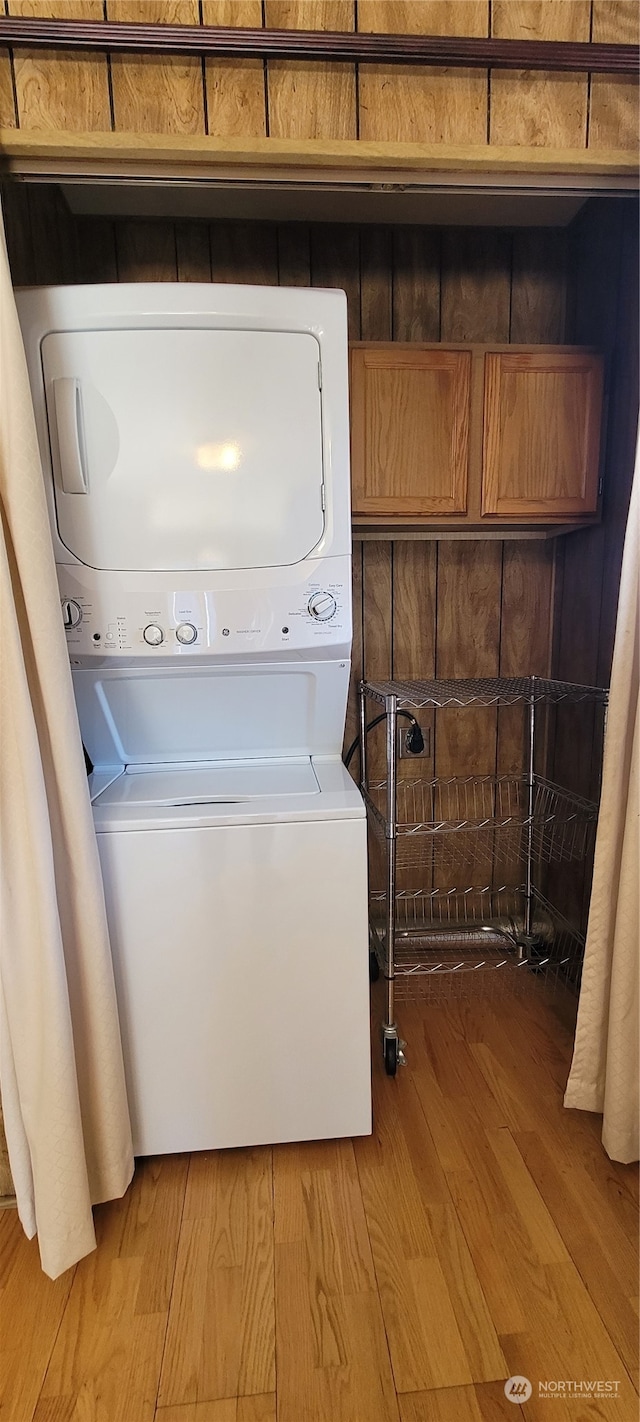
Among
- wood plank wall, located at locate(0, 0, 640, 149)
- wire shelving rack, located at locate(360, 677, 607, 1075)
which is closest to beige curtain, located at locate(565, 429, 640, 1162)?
wire shelving rack, located at locate(360, 677, 607, 1075)

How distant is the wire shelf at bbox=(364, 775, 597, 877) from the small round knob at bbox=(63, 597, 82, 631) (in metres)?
1.10

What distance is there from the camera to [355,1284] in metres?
1.17

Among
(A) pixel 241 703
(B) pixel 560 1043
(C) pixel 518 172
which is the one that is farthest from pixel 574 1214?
(C) pixel 518 172

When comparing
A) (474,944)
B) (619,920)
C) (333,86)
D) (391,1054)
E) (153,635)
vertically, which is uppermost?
(333,86)

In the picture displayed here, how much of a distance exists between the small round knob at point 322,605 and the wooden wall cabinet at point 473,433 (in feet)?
1.39

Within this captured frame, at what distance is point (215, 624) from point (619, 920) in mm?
1012

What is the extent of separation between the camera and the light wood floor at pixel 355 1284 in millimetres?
1018

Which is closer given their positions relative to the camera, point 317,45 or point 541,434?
point 317,45

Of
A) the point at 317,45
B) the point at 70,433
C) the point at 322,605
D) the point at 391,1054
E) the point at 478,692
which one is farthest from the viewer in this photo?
the point at 478,692

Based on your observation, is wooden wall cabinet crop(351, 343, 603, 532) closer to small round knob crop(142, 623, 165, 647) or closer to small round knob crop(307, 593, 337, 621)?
small round knob crop(307, 593, 337, 621)

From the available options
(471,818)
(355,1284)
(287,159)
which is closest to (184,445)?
(287,159)

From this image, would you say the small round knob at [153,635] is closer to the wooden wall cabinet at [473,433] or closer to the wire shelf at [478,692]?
the wire shelf at [478,692]

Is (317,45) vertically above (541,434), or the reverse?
(317,45)

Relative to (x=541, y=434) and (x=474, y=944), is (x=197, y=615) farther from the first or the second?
(x=474, y=944)
